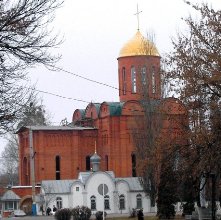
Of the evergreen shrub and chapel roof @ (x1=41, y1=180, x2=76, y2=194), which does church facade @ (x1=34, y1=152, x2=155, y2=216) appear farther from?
the evergreen shrub

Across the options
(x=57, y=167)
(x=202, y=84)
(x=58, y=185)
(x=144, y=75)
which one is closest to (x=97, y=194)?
(x=58, y=185)

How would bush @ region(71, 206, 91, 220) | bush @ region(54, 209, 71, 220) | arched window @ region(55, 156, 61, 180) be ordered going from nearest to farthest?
bush @ region(71, 206, 91, 220), bush @ region(54, 209, 71, 220), arched window @ region(55, 156, 61, 180)

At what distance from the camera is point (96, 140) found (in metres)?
75.2

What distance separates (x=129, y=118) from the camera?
70.4 m

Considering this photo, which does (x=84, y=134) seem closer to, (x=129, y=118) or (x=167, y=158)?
(x=129, y=118)

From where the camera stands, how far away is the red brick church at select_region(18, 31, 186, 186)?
235ft

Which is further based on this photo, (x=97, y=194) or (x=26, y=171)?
(x=26, y=171)

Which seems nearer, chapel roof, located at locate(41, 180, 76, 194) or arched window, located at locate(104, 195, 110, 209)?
arched window, located at locate(104, 195, 110, 209)

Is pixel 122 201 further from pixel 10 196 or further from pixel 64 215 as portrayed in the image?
pixel 64 215

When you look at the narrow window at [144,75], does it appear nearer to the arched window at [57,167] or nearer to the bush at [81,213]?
the bush at [81,213]

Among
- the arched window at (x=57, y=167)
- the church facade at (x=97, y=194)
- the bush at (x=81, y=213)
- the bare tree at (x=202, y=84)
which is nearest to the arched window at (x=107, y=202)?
the church facade at (x=97, y=194)

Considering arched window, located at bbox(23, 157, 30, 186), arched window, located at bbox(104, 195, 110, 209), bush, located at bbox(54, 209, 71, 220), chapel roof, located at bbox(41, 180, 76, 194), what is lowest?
bush, located at bbox(54, 209, 71, 220)

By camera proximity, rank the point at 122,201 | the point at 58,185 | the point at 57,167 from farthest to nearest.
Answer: the point at 57,167, the point at 58,185, the point at 122,201

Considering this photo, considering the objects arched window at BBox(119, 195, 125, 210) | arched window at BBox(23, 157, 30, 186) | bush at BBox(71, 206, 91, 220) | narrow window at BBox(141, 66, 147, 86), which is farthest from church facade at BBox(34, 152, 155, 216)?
bush at BBox(71, 206, 91, 220)
